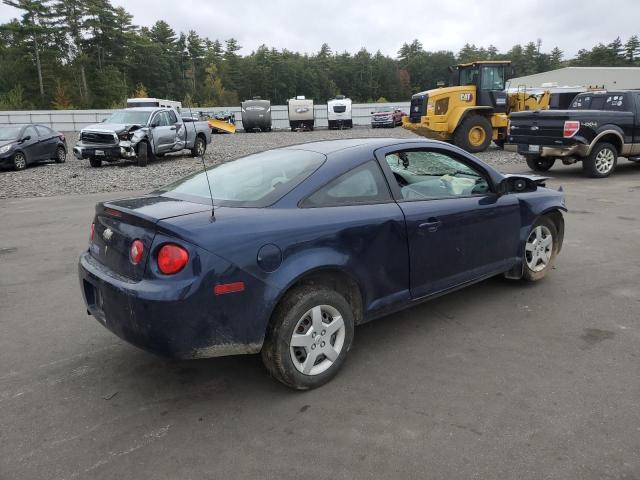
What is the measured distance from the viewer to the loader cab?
1758 centimetres

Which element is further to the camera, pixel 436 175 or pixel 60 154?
pixel 60 154

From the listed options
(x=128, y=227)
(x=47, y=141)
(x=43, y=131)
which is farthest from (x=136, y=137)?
(x=128, y=227)

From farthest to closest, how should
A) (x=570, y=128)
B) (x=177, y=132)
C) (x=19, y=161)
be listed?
(x=177, y=132)
(x=19, y=161)
(x=570, y=128)

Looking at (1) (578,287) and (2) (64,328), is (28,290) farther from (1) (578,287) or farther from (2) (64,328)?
(1) (578,287)

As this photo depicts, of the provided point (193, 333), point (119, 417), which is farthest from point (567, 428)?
point (119, 417)

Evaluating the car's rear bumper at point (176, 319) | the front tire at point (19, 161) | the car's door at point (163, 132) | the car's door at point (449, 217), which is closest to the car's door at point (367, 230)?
the car's door at point (449, 217)

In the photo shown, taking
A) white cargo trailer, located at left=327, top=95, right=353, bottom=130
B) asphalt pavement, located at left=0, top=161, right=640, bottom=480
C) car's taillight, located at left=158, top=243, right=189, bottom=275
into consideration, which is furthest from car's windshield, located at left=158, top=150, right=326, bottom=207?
white cargo trailer, located at left=327, top=95, right=353, bottom=130

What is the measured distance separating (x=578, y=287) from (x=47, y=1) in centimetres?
8464

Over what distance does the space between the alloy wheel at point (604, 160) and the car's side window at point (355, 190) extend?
1071 centimetres

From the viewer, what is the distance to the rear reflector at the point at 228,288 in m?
2.81

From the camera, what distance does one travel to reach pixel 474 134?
698 inches

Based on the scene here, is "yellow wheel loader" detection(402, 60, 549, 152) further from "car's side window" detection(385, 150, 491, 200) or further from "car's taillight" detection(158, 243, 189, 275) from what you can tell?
"car's taillight" detection(158, 243, 189, 275)

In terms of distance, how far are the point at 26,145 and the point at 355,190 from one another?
16.5 m

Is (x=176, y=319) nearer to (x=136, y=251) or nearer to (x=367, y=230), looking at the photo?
(x=136, y=251)
